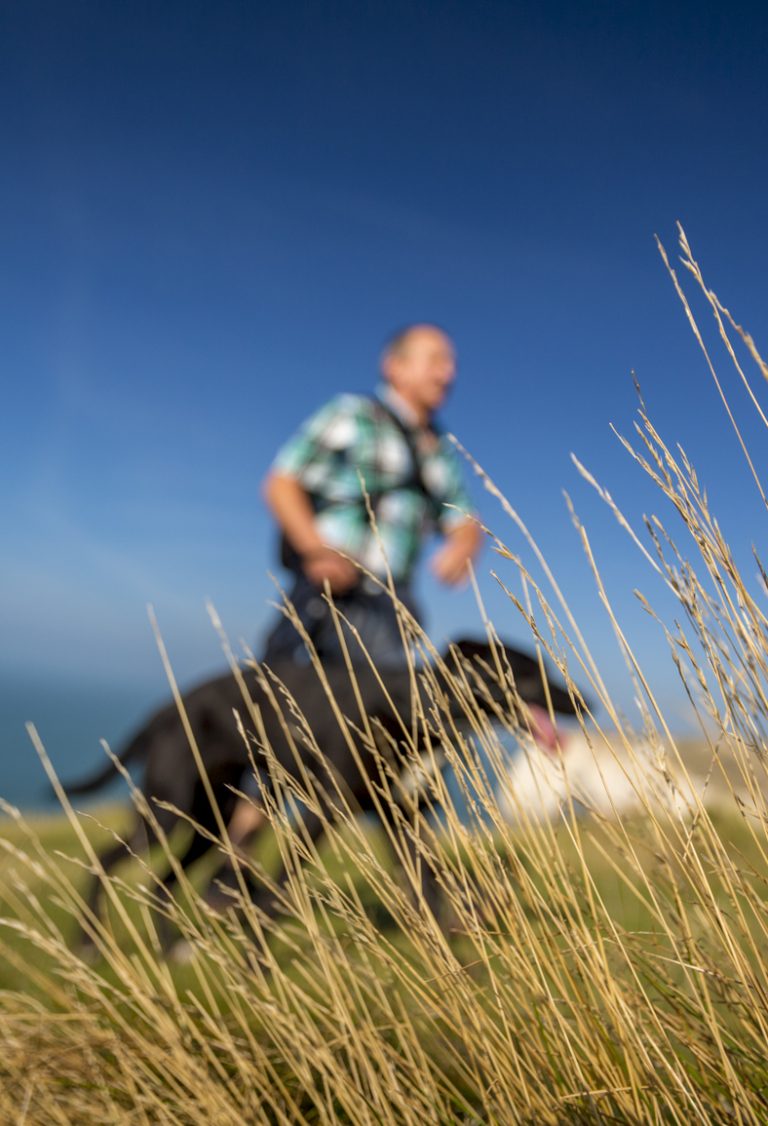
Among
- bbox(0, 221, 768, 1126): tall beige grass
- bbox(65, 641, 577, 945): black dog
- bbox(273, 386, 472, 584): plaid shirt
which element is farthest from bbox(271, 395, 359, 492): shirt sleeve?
bbox(0, 221, 768, 1126): tall beige grass

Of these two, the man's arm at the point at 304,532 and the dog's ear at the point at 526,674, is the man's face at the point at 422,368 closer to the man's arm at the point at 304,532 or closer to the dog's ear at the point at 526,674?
the man's arm at the point at 304,532

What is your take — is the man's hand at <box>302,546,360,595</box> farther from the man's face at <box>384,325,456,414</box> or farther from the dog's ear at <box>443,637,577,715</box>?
the man's face at <box>384,325,456,414</box>

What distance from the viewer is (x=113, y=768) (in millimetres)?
3416

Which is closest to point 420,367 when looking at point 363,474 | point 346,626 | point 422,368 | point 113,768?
point 422,368

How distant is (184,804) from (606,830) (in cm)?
233

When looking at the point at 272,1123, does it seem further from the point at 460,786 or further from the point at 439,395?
the point at 439,395

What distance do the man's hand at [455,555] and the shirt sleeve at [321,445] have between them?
1.77 feet

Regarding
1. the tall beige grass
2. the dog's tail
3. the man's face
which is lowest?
the tall beige grass

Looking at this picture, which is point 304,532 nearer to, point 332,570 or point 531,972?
point 332,570

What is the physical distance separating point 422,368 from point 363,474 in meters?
0.57

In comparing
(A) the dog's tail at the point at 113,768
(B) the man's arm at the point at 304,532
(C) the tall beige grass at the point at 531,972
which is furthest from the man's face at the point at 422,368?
(C) the tall beige grass at the point at 531,972

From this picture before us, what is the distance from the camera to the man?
9.93 feet

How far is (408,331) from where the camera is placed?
345 centimetres

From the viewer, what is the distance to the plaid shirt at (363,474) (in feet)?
10.3
